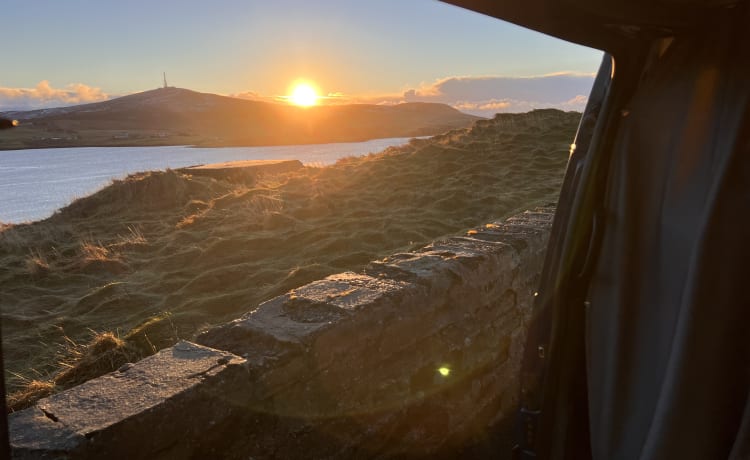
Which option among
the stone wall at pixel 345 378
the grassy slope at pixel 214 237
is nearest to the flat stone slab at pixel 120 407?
the stone wall at pixel 345 378

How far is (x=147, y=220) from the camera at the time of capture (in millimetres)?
10367

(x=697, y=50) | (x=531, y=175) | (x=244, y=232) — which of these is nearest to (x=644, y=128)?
(x=697, y=50)

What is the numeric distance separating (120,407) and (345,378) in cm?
86

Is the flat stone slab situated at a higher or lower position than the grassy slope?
higher

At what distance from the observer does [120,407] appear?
1.68 metres

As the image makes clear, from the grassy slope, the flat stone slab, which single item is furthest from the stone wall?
the grassy slope

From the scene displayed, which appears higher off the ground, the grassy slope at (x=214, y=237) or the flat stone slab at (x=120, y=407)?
the flat stone slab at (x=120, y=407)

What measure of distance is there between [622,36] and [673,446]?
4.13 feet

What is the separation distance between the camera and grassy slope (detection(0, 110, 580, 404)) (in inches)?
195

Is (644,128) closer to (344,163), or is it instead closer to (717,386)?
(717,386)

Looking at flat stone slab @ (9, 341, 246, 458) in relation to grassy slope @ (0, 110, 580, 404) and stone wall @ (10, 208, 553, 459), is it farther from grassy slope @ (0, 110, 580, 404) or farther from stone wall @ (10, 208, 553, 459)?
grassy slope @ (0, 110, 580, 404)

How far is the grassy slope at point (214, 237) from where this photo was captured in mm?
4965

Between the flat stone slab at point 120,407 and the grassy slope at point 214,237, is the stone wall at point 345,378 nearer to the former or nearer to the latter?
the flat stone slab at point 120,407

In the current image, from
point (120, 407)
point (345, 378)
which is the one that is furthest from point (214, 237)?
point (120, 407)
